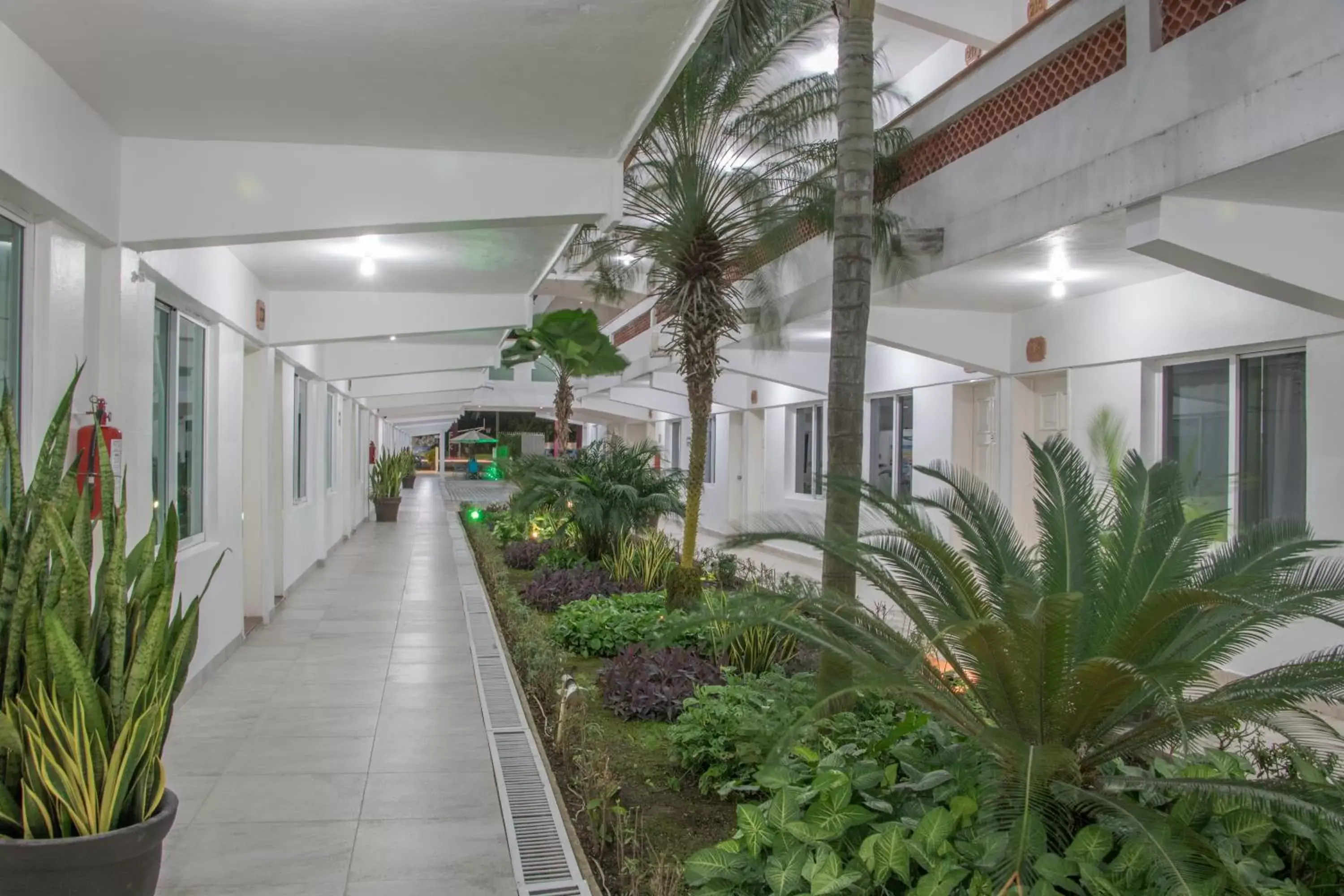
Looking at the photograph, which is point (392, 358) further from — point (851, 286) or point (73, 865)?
point (73, 865)

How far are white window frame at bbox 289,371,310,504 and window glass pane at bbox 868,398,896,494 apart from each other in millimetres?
7273

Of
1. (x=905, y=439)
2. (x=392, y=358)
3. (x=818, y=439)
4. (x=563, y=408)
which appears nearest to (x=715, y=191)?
(x=905, y=439)

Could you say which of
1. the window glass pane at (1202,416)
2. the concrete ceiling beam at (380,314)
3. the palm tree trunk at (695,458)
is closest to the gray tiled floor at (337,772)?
the palm tree trunk at (695,458)

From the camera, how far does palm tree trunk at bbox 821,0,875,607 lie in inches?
193

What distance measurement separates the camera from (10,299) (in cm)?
423

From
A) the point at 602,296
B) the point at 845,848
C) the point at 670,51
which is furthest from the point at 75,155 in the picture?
the point at 602,296

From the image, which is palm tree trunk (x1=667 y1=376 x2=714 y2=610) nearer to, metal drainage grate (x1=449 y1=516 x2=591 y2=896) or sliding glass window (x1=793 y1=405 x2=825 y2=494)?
metal drainage grate (x1=449 y1=516 x2=591 y2=896)

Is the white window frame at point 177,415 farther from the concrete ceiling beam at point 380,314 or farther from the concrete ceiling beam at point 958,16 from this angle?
the concrete ceiling beam at point 958,16

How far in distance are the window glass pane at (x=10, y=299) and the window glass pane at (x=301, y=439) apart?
7884 mm

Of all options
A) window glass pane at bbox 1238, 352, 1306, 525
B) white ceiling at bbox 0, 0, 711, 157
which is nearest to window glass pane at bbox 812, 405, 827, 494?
window glass pane at bbox 1238, 352, 1306, 525

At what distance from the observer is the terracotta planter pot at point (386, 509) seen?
76.7 ft

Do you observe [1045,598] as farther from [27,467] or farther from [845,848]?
[27,467]

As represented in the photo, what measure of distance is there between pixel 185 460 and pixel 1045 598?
6.14 metres

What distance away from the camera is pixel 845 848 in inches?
133
